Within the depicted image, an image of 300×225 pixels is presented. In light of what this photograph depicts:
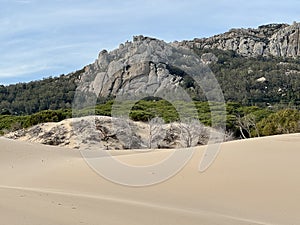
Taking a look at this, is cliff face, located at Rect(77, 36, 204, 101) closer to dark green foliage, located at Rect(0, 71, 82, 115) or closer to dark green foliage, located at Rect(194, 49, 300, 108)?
dark green foliage, located at Rect(0, 71, 82, 115)

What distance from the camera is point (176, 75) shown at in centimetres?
5356

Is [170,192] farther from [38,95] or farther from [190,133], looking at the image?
[38,95]

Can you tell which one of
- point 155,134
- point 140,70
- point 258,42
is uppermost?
point 258,42

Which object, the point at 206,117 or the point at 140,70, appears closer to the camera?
the point at 206,117

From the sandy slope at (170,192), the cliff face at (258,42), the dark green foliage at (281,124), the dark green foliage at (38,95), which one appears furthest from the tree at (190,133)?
the cliff face at (258,42)

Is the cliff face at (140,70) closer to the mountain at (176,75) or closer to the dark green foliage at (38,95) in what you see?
the mountain at (176,75)

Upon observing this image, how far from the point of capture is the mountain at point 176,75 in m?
55.6

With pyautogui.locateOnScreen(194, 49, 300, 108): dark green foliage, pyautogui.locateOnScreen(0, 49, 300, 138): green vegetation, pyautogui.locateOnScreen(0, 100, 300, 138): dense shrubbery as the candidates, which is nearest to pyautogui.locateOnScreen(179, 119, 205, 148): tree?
pyautogui.locateOnScreen(0, 100, 300, 138): dense shrubbery

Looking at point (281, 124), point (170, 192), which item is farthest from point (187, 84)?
point (170, 192)

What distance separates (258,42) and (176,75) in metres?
46.9

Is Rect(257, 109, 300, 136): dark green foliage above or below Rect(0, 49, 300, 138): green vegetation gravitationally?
below

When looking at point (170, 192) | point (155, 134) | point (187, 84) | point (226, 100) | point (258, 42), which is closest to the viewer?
point (170, 192)

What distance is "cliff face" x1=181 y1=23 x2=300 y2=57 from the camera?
94.1 metres

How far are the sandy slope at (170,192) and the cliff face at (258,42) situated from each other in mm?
80301
